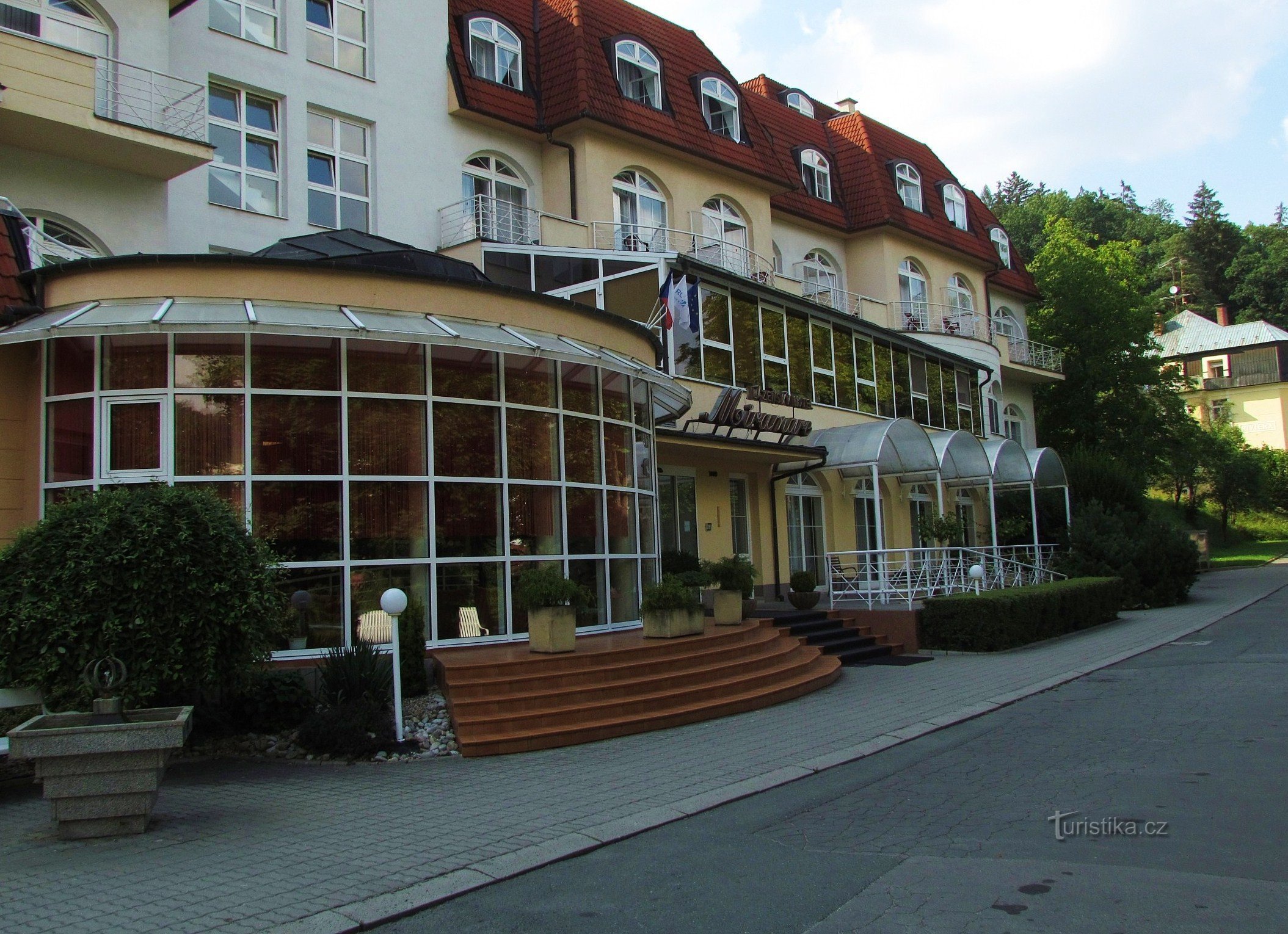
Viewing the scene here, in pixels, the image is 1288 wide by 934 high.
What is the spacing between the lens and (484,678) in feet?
35.1

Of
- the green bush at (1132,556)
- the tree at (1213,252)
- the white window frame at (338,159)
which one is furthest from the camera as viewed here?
the tree at (1213,252)

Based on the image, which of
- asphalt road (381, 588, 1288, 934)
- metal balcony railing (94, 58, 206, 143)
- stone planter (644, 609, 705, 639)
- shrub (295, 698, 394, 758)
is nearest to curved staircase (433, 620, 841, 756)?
stone planter (644, 609, 705, 639)

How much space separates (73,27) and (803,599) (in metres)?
14.8

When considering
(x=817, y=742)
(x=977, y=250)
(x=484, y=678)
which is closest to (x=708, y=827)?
(x=817, y=742)

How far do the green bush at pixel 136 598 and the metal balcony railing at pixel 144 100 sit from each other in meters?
8.78

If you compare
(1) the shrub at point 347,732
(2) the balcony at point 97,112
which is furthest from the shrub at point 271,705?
(2) the balcony at point 97,112

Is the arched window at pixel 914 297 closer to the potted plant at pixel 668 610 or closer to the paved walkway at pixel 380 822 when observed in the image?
the potted plant at pixel 668 610

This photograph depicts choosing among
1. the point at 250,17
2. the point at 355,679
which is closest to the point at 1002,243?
the point at 250,17

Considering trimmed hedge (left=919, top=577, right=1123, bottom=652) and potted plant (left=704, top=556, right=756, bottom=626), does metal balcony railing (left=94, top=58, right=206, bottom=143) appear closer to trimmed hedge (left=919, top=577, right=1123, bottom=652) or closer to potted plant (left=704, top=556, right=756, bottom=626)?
potted plant (left=704, top=556, right=756, bottom=626)

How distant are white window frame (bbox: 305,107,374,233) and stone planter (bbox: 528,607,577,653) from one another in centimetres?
1073

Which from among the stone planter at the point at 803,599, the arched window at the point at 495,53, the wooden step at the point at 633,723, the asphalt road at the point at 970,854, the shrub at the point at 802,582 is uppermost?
the arched window at the point at 495,53

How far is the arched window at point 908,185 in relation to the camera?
33.6 meters

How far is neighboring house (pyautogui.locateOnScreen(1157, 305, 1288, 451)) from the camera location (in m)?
66.4

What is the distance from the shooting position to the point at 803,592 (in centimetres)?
1891
